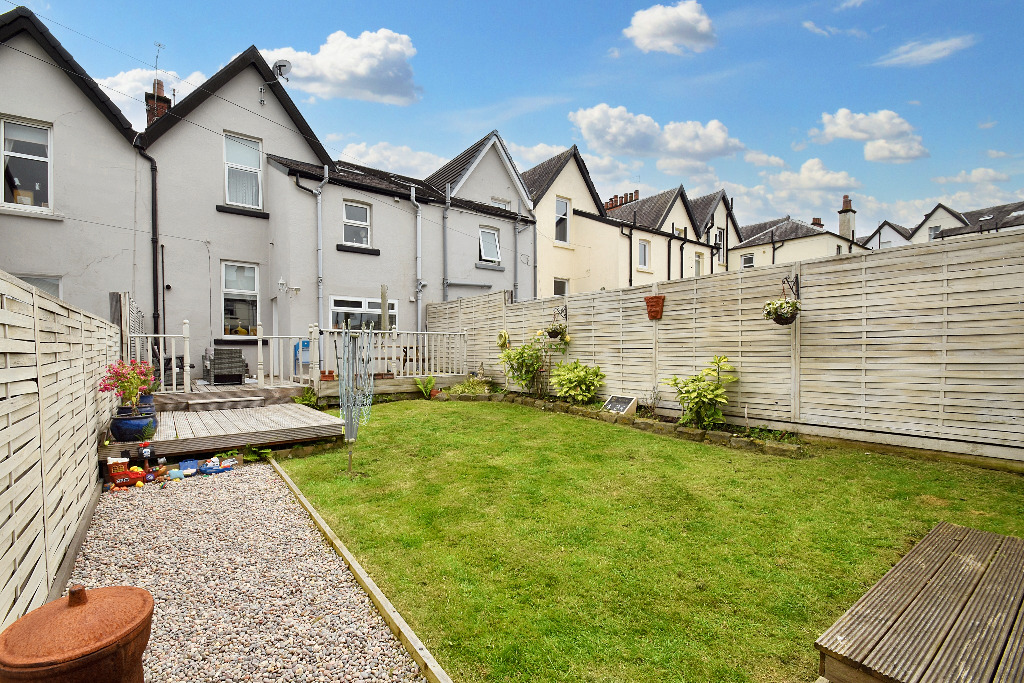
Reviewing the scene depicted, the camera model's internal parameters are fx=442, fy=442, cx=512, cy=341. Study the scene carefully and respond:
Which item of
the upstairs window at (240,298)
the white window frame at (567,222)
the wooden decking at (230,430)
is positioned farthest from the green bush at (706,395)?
the white window frame at (567,222)

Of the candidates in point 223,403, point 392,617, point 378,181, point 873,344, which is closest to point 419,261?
point 378,181

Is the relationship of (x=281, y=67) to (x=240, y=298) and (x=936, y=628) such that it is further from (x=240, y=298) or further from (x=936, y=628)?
(x=936, y=628)

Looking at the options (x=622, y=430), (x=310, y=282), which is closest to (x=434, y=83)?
(x=310, y=282)

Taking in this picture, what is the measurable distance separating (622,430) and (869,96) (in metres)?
10.7

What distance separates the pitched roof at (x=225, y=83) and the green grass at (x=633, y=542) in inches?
409

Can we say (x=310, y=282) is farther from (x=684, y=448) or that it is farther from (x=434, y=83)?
(x=684, y=448)

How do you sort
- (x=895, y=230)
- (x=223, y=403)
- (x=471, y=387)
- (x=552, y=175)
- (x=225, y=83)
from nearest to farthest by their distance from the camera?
(x=223, y=403), (x=471, y=387), (x=225, y=83), (x=552, y=175), (x=895, y=230)

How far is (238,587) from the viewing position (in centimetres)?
305

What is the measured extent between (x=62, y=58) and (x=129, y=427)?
32.7 ft

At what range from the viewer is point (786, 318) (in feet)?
20.2

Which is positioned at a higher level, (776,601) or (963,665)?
(963,665)

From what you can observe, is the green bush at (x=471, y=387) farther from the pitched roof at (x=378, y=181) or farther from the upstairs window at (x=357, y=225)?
the pitched roof at (x=378, y=181)

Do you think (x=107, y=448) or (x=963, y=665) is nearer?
(x=963, y=665)

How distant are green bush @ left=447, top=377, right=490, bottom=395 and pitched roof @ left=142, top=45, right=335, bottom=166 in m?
8.30
